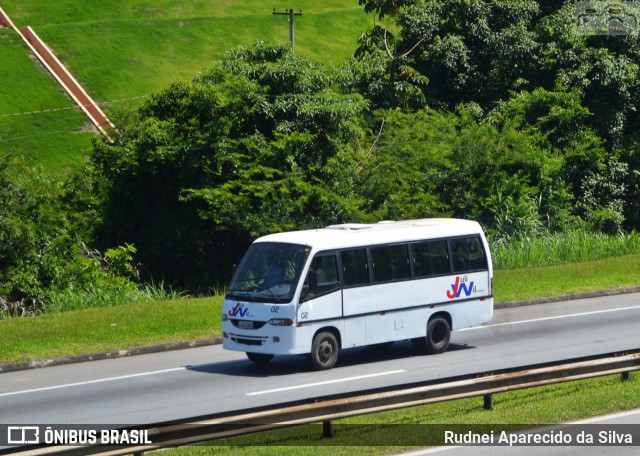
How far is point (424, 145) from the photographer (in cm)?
3175

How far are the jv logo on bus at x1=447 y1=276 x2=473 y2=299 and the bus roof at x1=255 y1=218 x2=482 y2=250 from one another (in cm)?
89

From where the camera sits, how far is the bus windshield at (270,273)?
16.2 metres

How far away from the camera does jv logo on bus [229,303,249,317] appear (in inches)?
645

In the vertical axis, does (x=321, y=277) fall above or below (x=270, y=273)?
below

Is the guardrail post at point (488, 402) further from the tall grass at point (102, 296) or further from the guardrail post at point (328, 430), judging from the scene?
the tall grass at point (102, 296)

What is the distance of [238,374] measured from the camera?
1634cm

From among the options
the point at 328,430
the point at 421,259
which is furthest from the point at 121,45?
the point at 328,430

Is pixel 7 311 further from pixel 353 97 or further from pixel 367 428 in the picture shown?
pixel 367 428

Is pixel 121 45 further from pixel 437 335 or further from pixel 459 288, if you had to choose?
pixel 437 335

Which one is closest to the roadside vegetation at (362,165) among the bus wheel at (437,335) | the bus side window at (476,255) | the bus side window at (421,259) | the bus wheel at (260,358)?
the bus wheel at (260,358)

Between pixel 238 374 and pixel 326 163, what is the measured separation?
1366cm

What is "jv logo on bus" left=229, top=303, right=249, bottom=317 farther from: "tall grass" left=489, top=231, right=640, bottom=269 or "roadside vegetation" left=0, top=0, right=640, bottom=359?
"tall grass" left=489, top=231, right=640, bottom=269

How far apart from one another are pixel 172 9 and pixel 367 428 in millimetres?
84208

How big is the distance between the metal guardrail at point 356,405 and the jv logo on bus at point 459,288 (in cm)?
482
